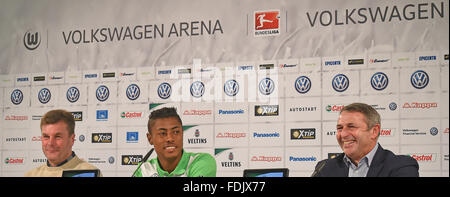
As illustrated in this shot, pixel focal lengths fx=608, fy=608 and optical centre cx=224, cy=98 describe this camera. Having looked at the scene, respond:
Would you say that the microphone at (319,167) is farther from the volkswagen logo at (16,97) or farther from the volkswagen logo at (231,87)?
the volkswagen logo at (16,97)

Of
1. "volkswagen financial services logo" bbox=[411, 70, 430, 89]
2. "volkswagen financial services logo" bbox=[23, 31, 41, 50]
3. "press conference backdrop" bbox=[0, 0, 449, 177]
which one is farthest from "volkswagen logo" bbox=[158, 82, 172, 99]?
"volkswagen financial services logo" bbox=[411, 70, 430, 89]

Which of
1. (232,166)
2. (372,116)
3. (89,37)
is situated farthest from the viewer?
(89,37)

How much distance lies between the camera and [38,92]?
6453 mm

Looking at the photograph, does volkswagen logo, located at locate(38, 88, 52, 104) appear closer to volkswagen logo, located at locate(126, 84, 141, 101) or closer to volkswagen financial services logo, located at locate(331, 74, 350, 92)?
volkswagen logo, located at locate(126, 84, 141, 101)

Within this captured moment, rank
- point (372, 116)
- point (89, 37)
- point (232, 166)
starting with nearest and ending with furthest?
1. point (372, 116)
2. point (232, 166)
3. point (89, 37)

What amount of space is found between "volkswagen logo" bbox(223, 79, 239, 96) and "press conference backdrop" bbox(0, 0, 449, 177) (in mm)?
10

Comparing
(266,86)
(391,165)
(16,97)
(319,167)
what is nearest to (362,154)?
(391,165)

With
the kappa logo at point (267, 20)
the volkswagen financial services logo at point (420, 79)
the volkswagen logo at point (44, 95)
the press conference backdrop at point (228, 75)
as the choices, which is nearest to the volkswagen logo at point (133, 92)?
the press conference backdrop at point (228, 75)

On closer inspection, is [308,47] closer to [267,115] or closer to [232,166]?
[267,115]

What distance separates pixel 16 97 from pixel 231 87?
2.43 metres

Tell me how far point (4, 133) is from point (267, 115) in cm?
295

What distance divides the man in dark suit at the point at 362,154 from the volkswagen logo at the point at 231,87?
39.9 inches
